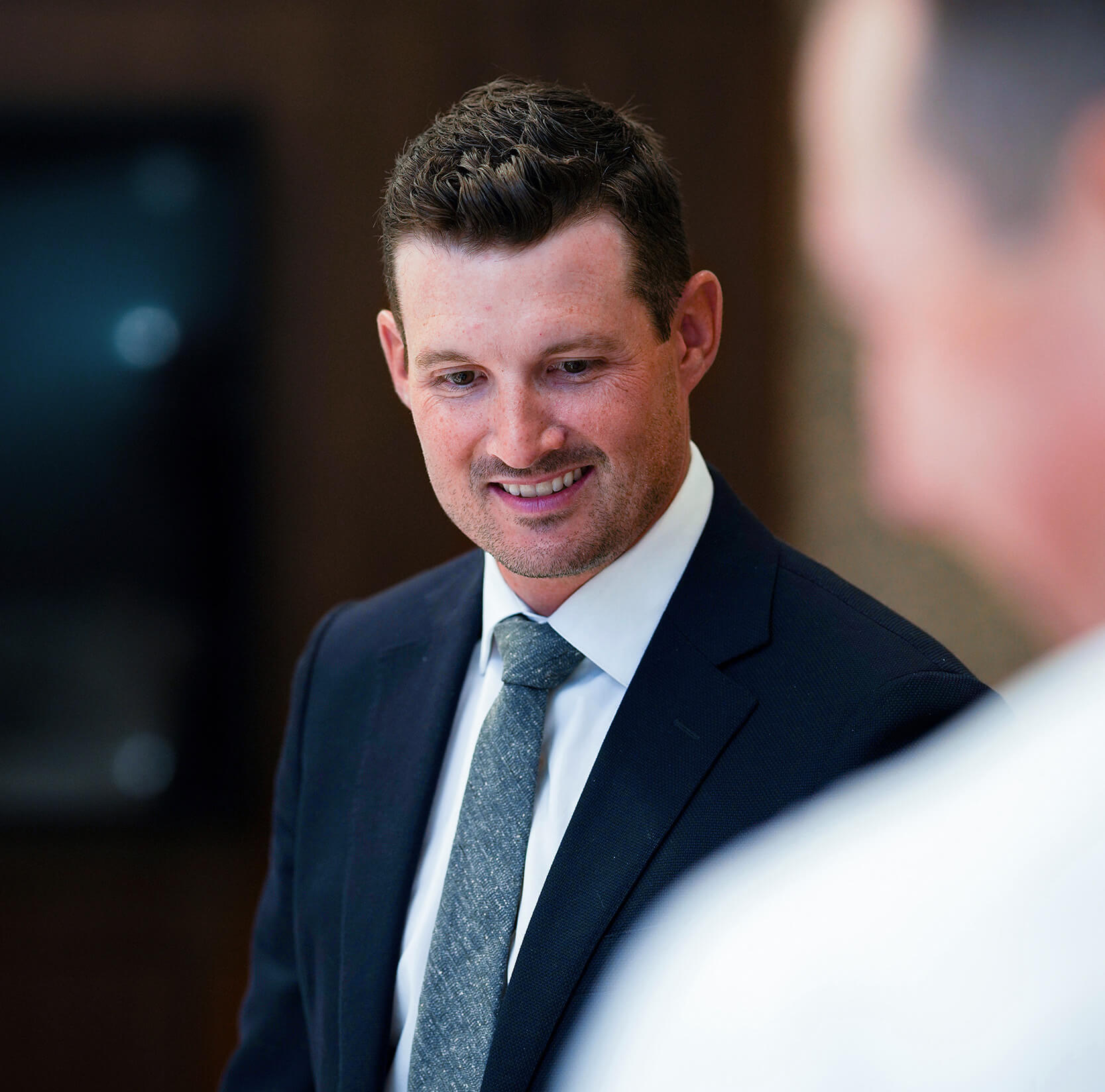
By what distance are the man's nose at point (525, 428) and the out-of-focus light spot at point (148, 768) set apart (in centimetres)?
178

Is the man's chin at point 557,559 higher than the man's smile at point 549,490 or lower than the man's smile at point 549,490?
lower

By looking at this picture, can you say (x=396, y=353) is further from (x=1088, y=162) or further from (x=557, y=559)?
(x=1088, y=162)

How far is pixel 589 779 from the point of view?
1.08 m

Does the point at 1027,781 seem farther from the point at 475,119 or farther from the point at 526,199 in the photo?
the point at 475,119

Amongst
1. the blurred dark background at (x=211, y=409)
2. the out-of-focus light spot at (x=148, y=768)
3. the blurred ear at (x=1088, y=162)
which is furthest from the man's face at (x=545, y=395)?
the out-of-focus light spot at (x=148, y=768)

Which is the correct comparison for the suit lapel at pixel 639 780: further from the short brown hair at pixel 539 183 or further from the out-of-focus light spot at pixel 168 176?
the out-of-focus light spot at pixel 168 176

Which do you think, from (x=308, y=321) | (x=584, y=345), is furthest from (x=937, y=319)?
(x=308, y=321)

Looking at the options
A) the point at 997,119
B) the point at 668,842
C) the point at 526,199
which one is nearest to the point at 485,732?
the point at 668,842

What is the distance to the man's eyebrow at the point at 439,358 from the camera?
43.8 inches

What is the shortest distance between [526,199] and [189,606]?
176 cm

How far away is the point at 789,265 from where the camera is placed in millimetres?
2539

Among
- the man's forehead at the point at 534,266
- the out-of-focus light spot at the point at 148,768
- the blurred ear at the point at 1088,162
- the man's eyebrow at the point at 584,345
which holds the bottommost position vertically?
the out-of-focus light spot at the point at 148,768

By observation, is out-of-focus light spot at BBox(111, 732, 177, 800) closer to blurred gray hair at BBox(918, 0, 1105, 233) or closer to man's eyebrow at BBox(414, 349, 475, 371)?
man's eyebrow at BBox(414, 349, 475, 371)

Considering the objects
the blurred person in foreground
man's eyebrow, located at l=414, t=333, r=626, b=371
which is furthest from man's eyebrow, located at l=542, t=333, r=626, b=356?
the blurred person in foreground
